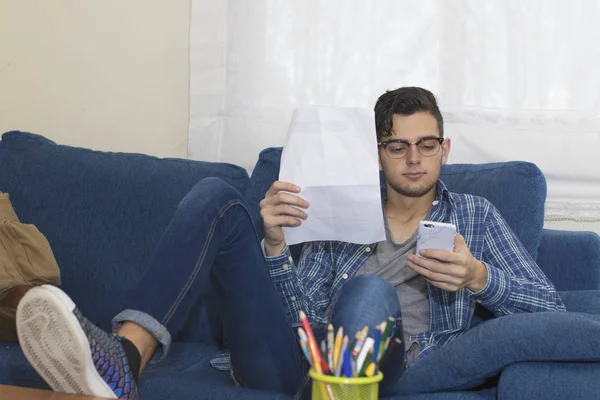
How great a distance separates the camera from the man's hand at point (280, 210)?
1.63 metres

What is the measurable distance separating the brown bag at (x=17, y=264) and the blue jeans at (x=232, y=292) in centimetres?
56

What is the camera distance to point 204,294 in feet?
6.78

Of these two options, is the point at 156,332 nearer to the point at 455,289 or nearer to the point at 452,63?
the point at 455,289

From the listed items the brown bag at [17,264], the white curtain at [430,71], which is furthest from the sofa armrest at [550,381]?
the brown bag at [17,264]

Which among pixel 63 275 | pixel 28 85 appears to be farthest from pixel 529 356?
pixel 28 85

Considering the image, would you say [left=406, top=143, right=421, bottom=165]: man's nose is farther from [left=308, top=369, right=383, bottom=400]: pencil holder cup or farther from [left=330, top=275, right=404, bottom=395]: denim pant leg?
[left=308, top=369, right=383, bottom=400]: pencil holder cup

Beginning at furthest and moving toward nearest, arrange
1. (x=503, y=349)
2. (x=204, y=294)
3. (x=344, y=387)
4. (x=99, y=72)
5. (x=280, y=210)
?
(x=99, y=72) < (x=204, y=294) < (x=280, y=210) < (x=503, y=349) < (x=344, y=387)

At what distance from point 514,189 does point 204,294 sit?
0.84 metres

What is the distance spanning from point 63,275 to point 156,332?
0.89 m

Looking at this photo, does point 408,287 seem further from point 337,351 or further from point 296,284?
point 337,351

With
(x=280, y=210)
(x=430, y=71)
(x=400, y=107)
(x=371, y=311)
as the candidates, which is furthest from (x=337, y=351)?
(x=430, y=71)

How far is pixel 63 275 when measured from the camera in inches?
83.6

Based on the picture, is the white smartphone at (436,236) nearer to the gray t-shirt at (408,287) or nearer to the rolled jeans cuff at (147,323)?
the gray t-shirt at (408,287)

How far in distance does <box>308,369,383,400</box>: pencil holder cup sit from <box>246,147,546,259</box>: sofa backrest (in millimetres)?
1006
